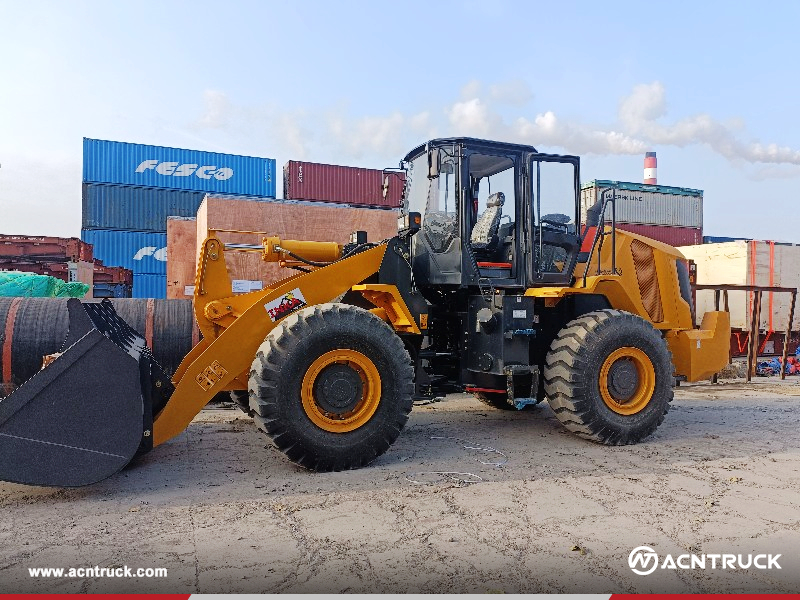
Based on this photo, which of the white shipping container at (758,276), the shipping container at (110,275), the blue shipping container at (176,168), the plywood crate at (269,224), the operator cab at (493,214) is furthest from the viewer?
→ the blue shipping container at (176,168)

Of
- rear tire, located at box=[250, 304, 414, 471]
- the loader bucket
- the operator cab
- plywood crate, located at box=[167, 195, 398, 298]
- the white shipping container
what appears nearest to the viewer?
the loader bucket

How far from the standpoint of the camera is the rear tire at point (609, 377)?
589cm

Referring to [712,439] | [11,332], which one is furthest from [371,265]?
[11,332]

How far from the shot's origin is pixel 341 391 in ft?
16.9

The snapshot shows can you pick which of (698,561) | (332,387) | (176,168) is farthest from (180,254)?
(698,561)

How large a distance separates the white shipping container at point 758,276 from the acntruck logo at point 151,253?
20965 mm

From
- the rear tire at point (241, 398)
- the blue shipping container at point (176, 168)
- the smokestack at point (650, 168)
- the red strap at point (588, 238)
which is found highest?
the smokestack at point (650, 168)

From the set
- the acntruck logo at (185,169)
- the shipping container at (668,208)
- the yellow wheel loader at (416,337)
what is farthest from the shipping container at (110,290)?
the shipping container at (668,208)

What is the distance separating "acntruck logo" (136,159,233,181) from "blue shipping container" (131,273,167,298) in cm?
478

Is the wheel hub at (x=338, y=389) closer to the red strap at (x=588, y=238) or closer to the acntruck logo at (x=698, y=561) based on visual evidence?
the acntruck logo at (x=698, y=561)

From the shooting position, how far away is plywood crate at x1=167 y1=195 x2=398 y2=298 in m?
12.6

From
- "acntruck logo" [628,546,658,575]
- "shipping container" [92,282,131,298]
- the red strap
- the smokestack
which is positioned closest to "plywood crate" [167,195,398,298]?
the red strap

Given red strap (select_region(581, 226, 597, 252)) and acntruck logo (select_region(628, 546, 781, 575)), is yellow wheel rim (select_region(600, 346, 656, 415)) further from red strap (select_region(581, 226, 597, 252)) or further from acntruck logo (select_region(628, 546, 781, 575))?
acntruck logo (select_region(628, 546, 781, 575))

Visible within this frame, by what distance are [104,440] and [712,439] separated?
5.88 meters
